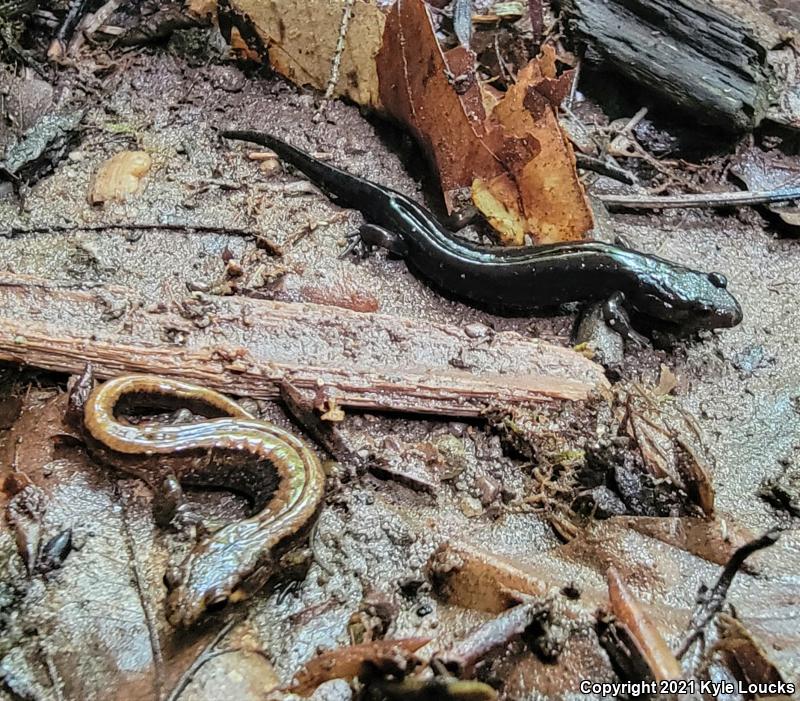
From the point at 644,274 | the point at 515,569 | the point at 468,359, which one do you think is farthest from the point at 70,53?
the point at 515,569

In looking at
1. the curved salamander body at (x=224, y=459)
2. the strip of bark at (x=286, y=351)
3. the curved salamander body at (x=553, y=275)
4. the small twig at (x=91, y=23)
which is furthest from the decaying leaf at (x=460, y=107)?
the curved salamander body at (x=224, y=459)

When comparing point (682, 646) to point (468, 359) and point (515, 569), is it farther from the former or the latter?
point (468, 359)

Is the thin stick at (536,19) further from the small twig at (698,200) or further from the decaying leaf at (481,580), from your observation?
the decaying leaf at (481,580)

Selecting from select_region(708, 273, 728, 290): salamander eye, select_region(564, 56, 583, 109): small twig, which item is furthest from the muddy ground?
select_region(564, 56, 583, 109): small twig

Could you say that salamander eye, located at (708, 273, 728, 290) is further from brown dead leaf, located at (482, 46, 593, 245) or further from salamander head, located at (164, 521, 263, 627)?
salamander head, located at (164, 521, 263, 627)

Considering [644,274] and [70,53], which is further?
[70,53]
